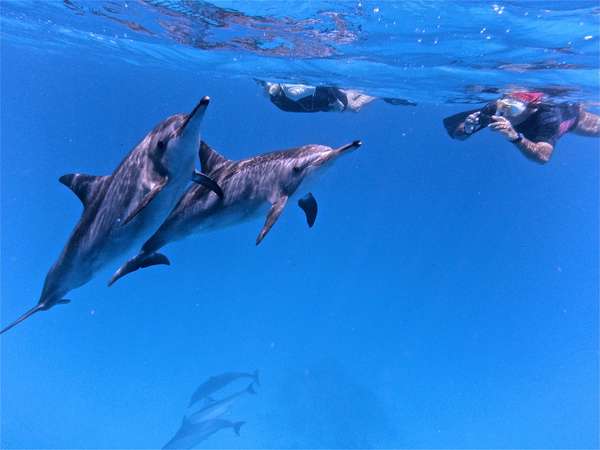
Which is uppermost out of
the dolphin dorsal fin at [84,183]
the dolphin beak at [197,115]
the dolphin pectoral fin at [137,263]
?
the dolphin beak at [197,115]

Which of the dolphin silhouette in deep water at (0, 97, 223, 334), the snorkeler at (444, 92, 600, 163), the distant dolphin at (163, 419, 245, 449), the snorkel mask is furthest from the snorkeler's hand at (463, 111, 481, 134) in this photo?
the distant dolphin at (163, 419, 245, 449)

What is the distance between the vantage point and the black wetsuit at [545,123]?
11.1 metres

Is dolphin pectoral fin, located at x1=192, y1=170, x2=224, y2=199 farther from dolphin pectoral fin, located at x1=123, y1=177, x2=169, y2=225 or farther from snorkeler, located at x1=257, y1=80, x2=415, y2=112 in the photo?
snorkeler, located at x1=257, y1=80, x2=415, y2=112

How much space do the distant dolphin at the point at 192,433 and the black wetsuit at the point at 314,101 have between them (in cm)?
1266

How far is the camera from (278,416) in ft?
105

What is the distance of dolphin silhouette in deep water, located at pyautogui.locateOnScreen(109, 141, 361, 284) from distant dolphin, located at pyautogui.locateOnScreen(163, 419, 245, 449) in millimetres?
14154

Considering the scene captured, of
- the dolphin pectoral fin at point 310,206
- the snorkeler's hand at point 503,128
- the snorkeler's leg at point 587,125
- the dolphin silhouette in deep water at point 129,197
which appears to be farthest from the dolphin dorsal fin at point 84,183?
the snorkeler's leg at point 587,125

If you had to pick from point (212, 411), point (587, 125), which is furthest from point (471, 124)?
point (212, 411)

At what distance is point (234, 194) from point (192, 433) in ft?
50.0

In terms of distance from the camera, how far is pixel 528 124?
38.8 feet

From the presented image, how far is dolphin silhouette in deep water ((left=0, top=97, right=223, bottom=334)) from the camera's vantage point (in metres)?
5.18

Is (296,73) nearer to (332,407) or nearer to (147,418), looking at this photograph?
(332,407)

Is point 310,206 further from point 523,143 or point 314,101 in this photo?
point 314,101

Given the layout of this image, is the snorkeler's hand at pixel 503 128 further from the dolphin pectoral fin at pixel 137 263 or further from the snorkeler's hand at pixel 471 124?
the dolphin pectoral fin at pixel 137 263
